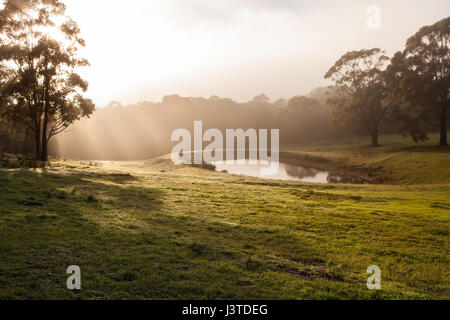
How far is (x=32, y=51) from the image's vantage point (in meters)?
31.7

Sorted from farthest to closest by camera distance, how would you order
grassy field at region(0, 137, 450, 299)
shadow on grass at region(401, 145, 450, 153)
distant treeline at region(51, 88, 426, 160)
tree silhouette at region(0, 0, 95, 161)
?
distant treeline at region(51, 88, 426, 160) → shadow on grass at region(401, 145, 450, 153) → tree silhouette at region(0, 0, 95, 161) → grassy field at region(0, 137, 450, 299)

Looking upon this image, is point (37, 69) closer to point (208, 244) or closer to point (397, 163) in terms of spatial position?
point (208, 244)

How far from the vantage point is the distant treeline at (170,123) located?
315ft

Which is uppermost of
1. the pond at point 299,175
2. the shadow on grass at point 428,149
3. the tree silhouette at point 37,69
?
the tree silhouette at point 37,69

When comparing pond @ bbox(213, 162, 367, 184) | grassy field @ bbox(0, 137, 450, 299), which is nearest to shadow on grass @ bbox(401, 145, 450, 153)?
pond @ bbox(213, 162, 367, 184)

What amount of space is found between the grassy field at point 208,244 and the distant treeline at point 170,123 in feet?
234

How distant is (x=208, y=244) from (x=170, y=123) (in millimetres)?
117464

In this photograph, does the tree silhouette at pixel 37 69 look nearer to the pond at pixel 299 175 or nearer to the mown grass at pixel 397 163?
the pond at pixel 299 175

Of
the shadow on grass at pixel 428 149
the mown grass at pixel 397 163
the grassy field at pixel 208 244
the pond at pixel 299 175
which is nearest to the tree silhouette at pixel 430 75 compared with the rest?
the shadow on grass at pixel 428 149

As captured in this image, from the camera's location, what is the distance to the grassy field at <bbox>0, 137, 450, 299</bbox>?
7.69m

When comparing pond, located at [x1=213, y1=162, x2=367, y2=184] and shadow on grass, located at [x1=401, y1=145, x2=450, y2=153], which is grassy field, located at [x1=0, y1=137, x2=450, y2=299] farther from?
shadow on grass, located at [x1=401, y1=145, x2=450, y2=153]

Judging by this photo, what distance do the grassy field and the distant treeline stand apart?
71355mm
